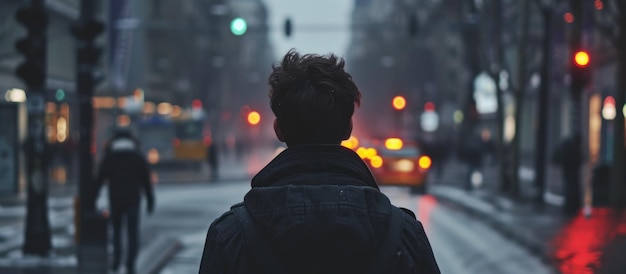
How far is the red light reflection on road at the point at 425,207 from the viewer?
20.5 meters

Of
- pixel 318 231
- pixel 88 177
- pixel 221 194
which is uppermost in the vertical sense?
pixel 318 231

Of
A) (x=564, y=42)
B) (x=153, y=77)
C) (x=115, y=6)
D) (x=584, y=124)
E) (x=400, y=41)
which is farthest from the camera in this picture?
(x=400, y=41)

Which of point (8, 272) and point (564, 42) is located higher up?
point (564, 42)

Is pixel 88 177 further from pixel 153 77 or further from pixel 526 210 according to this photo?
pixel 153 77

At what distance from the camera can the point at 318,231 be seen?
2.75 m

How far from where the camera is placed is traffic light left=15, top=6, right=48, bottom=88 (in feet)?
43.7

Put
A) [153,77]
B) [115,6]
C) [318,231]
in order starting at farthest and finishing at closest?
[153,77] → [115,6] → [318,231]

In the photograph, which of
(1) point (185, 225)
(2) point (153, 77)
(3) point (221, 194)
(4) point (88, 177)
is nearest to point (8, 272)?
(4) point (88, 177)

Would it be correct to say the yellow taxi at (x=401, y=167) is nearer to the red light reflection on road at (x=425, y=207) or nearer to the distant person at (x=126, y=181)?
the red light reflection on road at (x=425, y=207)

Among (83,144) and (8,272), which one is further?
(83,144)

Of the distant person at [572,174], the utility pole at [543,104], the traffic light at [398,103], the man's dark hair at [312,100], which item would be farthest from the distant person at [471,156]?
the man's dark hair at [312,100]

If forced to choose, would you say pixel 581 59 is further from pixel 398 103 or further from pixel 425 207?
pixel 398 103

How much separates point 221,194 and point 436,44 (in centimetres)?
4881

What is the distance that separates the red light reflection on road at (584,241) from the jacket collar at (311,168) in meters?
9.46
